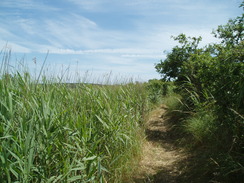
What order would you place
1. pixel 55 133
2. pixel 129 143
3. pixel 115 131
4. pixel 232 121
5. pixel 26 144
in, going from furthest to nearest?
pixel 129 143 → pixel 115 131 → pixel 232 121 → pixel 55 133 → pixel 26 144

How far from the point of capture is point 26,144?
1.60 m

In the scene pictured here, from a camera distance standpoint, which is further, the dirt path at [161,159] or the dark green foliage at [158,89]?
the dark green foliage at [158,89]

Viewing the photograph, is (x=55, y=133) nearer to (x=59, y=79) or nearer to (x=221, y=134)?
(x=59, y=79)

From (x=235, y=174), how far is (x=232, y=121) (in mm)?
724

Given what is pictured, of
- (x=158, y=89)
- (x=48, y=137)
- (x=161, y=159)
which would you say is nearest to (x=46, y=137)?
(x=48, y=137)

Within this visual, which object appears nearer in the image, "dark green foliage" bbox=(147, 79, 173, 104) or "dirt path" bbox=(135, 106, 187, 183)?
"dirt path" bbox=(135, 106, 187, 183)

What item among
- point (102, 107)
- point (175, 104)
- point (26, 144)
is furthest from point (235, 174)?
point (175, 104)

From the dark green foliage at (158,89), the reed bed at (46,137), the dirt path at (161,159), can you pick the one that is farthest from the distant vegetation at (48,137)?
the dark green foliage at (158,89)

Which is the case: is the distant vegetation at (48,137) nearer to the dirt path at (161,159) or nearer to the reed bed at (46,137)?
the reed bed at (46,137)

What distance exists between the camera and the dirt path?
3.33m

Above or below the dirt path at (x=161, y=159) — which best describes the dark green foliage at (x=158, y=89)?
above

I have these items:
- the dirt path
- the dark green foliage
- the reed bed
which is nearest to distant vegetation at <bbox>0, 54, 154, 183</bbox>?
the reed bed

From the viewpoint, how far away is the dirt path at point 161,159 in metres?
3.33

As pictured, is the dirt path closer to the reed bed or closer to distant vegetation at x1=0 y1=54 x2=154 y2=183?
distant vegetation at x1=0 y1=54 x2=154 y2=183
